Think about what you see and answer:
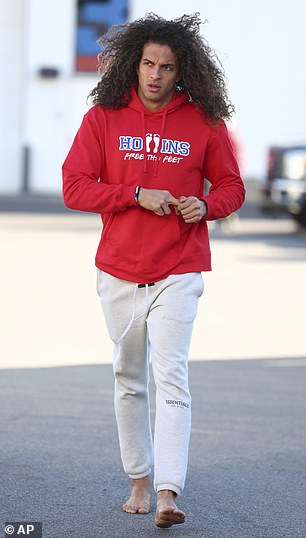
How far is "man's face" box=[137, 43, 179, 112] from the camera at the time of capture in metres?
5.55

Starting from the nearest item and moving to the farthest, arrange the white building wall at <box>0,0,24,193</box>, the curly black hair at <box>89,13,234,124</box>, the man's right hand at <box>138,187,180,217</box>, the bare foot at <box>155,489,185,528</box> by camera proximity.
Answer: the bare foot at <box>155,489,185,528</box> → the man's right hand at <box>138,187,180,217</box> → the curly black hair at <box>89,13,234,124</box> → the white building wall at <box>0,0,24,193</box>

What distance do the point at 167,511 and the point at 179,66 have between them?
1719 mm

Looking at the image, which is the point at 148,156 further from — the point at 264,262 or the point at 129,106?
the point at 264,262

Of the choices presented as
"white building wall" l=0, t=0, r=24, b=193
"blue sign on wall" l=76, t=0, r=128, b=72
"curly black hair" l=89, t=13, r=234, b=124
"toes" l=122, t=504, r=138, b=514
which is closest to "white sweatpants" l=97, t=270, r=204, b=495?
"toes" l=122, t=504, r=138, b=514

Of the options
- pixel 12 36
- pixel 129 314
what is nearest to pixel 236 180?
pixel 129 314

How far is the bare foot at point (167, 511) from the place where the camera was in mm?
5254

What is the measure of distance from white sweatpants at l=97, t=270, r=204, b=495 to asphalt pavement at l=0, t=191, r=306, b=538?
25 centimetres

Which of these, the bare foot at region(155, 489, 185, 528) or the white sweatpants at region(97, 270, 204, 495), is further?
the white sweatpants at region(97, 270, 204, 495)

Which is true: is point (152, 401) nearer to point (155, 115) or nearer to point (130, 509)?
point (130, 509)

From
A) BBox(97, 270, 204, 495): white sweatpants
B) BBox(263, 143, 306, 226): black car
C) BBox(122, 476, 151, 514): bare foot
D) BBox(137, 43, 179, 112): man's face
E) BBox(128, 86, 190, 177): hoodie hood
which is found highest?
BBox(137, 43, 179, 112): man's face

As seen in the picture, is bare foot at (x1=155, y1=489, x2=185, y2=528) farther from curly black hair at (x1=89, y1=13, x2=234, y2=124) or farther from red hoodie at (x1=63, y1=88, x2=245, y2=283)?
curly black hair at (x1=89, y1=13, x2=234, y2=124)

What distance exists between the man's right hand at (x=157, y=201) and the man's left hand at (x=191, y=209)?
23 millimetres

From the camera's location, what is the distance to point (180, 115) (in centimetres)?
563

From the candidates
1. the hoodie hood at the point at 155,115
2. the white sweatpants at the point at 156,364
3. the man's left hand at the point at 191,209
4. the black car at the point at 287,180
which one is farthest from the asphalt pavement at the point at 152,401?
the black car at the point at 287,180
